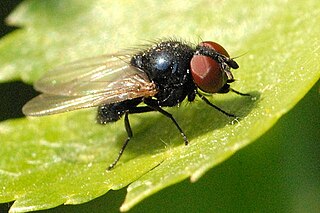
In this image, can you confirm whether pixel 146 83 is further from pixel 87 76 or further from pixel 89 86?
pixel 87 76

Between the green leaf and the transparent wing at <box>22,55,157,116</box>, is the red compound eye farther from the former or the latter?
the transparent wing at <box>22,55,157,116</box>

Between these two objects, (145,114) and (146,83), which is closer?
(146,83)

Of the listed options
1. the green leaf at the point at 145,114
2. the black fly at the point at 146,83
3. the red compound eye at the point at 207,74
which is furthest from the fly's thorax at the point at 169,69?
the green leaf at the point at 145,114

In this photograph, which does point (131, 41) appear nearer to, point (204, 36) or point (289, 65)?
point (204, 36)

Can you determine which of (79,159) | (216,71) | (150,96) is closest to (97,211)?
(79,159)

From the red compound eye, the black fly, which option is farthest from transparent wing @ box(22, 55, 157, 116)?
the red compound eye

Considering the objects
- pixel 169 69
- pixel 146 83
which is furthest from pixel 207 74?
pixel 146 83
